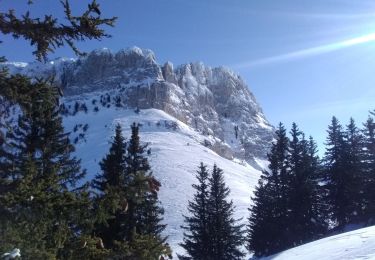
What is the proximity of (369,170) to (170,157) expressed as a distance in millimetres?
81398

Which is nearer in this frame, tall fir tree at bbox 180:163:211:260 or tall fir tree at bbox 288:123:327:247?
tall fir tree at bbox 180:163:211:260

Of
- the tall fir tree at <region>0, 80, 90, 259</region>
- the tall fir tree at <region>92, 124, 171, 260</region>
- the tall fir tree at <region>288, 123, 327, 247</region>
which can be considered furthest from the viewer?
the tall fir tree at <region>288, 123, 327, 247</region>

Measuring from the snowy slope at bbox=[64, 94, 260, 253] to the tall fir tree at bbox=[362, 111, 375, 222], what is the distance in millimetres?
12426

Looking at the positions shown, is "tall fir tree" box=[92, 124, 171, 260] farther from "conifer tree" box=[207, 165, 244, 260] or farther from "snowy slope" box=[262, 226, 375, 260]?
"conifer tree" box=[207, 165, 244, 260]

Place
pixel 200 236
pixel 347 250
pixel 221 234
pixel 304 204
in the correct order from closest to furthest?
pixel 347 250
pixel 221 234
pixel 200 236
pixel 304 204

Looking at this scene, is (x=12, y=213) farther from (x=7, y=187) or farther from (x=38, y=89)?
(x=38, y=89)

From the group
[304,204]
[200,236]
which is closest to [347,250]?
[200,236]

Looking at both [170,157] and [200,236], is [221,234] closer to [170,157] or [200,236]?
[200,236]

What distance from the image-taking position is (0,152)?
10422 mm

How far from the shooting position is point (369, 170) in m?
35.5

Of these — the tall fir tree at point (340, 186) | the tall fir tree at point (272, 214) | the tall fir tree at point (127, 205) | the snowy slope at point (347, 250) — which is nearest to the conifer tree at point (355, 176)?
the tall fir tree at point (340, 186)

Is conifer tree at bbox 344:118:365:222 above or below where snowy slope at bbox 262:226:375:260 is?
above

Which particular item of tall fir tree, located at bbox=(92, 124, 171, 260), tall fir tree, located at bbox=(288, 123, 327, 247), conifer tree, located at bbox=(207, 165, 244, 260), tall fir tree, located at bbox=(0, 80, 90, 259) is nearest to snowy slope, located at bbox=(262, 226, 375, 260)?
tall fir tree, located at bbox=(92, 124, 171, 260)

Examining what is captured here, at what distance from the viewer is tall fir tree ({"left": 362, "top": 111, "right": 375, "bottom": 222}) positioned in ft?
109
